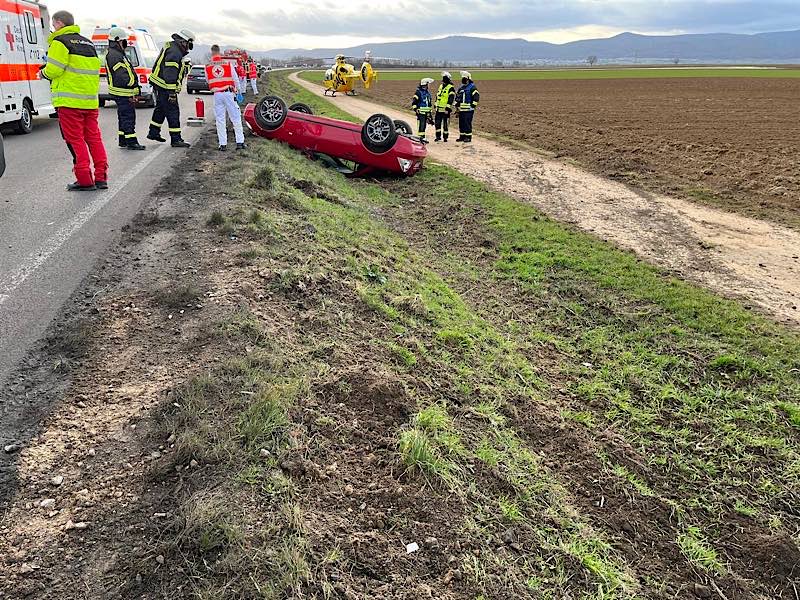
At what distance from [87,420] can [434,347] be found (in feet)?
8.07

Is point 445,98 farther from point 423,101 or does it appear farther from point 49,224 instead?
point 49,224

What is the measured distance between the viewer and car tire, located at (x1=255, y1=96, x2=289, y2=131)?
11180 millimetres

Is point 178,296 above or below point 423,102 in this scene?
below

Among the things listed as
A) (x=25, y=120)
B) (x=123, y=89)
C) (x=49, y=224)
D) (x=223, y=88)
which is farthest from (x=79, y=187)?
(x=25, y=120)

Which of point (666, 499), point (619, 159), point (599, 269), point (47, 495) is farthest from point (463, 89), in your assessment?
point (47, 495)

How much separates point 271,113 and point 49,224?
233 inches

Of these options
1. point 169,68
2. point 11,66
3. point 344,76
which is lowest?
point 169,68

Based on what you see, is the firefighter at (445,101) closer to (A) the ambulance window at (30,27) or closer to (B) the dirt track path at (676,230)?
Result: (B) the dirt track path at (676,230)

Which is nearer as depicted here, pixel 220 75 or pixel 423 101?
pixel 220 75

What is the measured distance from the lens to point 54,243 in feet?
18.3

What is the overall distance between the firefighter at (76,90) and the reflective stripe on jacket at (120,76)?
3057mm

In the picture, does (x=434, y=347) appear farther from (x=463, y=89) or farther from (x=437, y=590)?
(x=463, y=89)

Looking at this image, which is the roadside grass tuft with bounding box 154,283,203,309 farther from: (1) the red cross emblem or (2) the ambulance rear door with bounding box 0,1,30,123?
(1) the red cross emblem

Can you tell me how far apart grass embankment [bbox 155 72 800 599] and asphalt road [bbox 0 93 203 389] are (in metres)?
1.32
